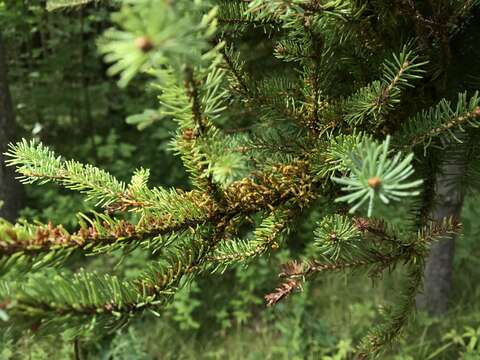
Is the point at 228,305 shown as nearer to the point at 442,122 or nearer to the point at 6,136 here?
the point at 6,136

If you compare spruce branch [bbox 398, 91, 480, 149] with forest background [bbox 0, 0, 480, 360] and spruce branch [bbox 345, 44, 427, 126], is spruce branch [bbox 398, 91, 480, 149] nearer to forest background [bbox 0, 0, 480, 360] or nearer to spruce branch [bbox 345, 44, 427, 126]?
spruce branch [bbox 345, 44, 427, 126]

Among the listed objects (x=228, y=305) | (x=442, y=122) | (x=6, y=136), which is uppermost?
(x=442, y=122)

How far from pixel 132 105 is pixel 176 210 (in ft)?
11.6

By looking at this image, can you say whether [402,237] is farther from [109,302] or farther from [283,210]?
[109,302]

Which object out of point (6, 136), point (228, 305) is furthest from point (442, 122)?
point (6, 136)

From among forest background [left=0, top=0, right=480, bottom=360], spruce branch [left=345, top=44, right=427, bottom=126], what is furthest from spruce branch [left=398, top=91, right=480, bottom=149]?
forest background [left=0, top=0, right=480, bottom=360]

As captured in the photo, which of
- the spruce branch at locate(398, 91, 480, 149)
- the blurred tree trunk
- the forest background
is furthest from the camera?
the blurred tree trunk

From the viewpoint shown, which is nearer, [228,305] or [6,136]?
[228,305]

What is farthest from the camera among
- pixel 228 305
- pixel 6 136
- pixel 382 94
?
pixel 6 136

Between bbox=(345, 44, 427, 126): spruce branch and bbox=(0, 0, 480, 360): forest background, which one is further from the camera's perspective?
bbox=(0, 0, 480, 360): forest background

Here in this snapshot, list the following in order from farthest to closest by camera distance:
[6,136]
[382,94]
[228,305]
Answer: [6,136]
[228,305]
[382,94]

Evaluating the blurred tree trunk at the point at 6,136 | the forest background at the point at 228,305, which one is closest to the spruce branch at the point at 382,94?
the forest background at the point at 228,305

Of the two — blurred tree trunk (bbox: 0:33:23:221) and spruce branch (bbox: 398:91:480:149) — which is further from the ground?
spruce branch (bbox: 398:91:480:149)

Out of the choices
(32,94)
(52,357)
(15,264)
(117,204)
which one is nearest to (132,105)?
(32,94)
